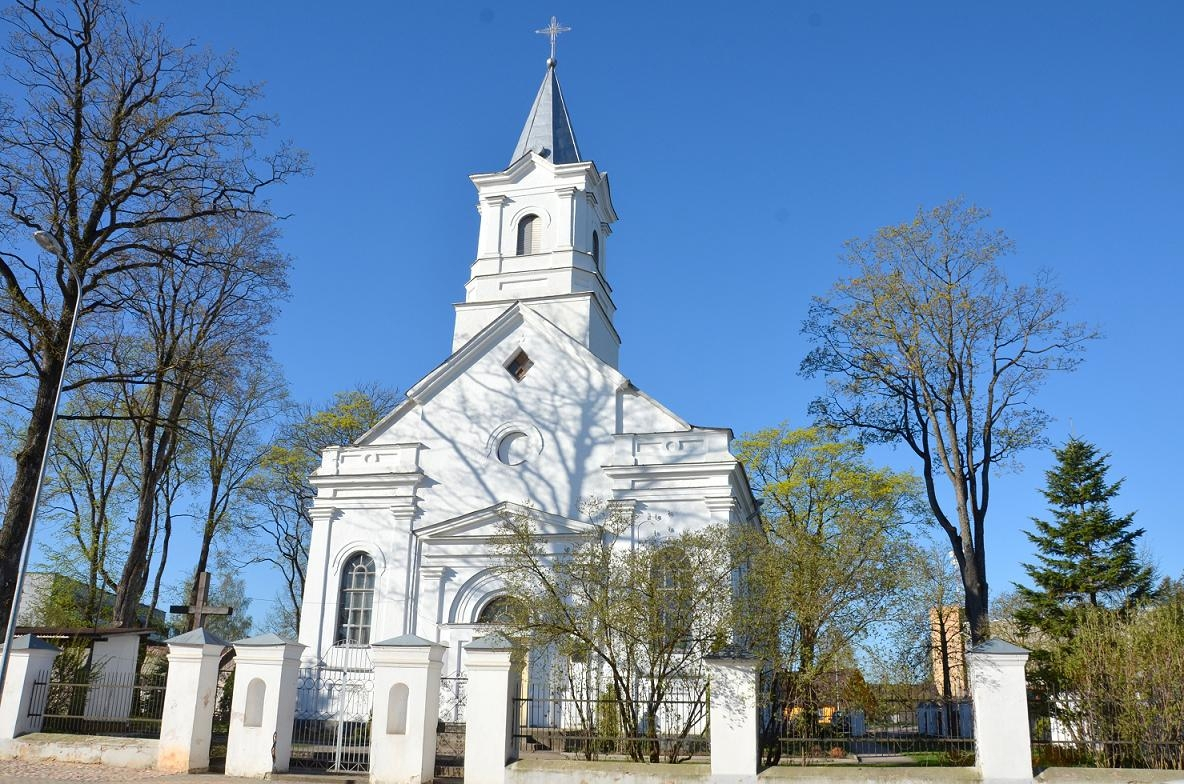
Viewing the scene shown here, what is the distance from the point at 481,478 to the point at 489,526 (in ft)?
4.85

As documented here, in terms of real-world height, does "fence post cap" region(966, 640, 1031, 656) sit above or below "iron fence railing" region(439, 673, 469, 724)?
above

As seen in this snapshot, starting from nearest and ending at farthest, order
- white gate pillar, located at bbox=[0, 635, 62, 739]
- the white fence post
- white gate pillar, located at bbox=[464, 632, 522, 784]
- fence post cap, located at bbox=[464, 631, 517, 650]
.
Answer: the white fence post
white gate pillar, located at bbox=[464, 632, 522, 784]
fence post cap, located at bbox=[464, 631, 517, 650]
white gate pillar, located at bbox=[0, 635, 62, 739]

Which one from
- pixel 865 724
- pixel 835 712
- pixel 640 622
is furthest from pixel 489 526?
pixel 865 724

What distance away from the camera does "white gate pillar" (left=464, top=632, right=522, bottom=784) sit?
13320 mm

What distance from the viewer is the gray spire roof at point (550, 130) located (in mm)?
30453

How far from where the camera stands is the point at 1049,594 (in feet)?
91.6

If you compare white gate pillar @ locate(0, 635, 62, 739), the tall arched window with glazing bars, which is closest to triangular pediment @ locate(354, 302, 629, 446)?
the tall arched window with glazing bars

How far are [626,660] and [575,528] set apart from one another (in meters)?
7.33

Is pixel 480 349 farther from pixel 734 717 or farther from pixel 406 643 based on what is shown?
pixel 734 717

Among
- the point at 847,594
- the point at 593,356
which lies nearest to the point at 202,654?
the point at 847,594

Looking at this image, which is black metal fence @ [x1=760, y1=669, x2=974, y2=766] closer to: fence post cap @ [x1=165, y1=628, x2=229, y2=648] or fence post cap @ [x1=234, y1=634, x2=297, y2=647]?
fence post cap @ [x1=234, y1=634, x2=297, y2=647]

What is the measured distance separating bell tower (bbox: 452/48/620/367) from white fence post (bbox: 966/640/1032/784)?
50.5ft

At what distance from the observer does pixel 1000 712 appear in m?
12.6

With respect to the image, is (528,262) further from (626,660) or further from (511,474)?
(626,660)
